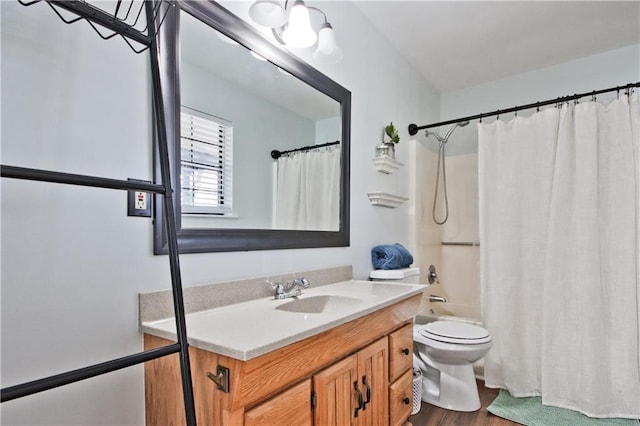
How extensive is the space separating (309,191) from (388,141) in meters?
0.93

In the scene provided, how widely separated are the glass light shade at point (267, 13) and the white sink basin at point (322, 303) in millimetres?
1098

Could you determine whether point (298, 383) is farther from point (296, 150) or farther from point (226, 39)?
point (226, 39)

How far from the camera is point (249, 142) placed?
154 centimetres

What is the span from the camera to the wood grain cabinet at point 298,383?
0.90 m

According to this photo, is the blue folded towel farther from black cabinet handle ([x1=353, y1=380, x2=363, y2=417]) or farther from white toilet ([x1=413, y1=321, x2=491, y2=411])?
black cabinet handle ([x1=353, y1=380, x2=363, y2=417])

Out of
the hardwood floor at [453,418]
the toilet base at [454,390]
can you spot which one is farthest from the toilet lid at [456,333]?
the hardwood floor at [453,418]

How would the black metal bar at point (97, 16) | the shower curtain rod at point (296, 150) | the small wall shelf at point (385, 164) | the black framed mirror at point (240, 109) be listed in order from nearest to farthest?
the black metal bar at point (97, 16)
the black framed mirror at point (240, 109)
the shower curtain rod at point (296, 150)
the small wall shelf at point (385, 164)

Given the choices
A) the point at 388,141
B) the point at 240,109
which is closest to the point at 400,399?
the point at 240,109

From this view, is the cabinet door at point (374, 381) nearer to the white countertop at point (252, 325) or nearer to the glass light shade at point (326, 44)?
the white countertop at point (252, 325)

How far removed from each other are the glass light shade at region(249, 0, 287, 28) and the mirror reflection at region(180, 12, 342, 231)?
141mm

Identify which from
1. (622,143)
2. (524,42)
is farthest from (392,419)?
(524,42)

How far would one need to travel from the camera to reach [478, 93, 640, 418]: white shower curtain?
2.17 meters

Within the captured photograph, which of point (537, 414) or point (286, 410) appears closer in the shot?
point (286, 410)

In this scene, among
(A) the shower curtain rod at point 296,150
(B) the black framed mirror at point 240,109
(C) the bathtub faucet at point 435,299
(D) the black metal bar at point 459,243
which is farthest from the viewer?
(D) the black metal bar at point 459,243
